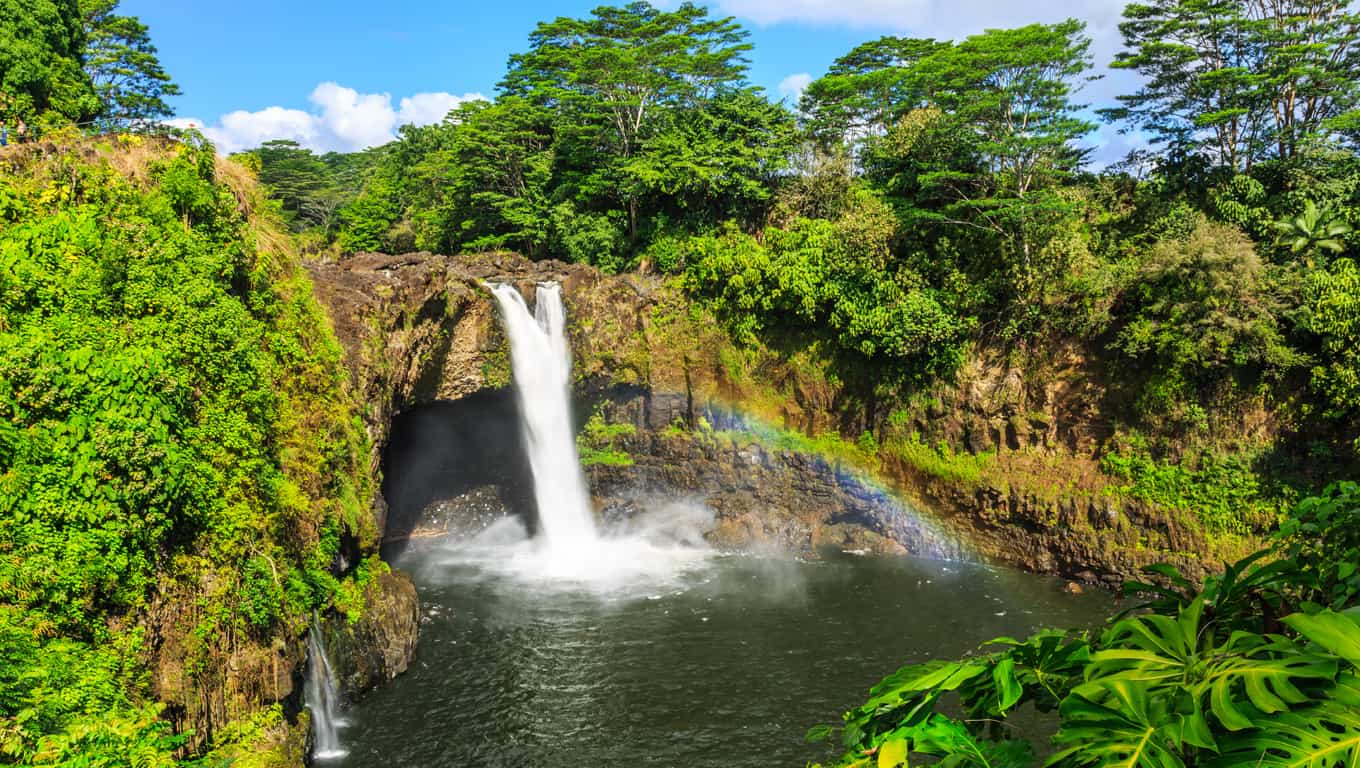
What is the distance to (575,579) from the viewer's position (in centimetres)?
1956

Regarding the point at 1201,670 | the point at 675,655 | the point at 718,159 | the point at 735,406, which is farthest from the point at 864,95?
the point at 1201,670

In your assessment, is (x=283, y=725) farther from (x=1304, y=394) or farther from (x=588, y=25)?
(x=588, y=25)

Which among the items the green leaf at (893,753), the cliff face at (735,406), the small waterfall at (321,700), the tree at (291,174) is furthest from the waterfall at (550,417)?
the tree at (291,174)

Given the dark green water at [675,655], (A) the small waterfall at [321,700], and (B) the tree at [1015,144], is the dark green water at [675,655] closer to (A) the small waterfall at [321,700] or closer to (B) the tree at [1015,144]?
(A) the small waterfall at [321,700]

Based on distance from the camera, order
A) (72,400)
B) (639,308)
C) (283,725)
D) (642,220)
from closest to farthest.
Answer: (72,400)
(283,725)
(639,308)
(642,220)

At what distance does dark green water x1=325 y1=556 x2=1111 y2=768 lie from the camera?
12.2 m

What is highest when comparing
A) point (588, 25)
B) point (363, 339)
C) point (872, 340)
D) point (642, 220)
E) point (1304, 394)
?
point (588, 25)

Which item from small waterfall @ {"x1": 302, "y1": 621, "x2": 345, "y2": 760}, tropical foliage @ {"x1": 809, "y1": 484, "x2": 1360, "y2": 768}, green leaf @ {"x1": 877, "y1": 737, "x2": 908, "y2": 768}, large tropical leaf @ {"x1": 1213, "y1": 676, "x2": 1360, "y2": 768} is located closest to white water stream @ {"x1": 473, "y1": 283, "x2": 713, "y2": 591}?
small waterfall @ {"x1": 302, "y1": 621, "x2": 345, "y2": 760}

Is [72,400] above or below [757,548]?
above

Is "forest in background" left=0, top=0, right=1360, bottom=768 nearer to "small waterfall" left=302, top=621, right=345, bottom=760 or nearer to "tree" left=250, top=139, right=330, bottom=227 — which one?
"small waterfall" left=302, top=621, right=345, bottom=760

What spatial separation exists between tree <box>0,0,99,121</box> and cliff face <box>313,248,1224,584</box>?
29.3ft

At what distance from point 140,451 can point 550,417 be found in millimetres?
15259

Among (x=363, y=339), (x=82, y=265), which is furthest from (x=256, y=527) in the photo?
(x=363, y=339)

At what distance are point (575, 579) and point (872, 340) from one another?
10813 mm
